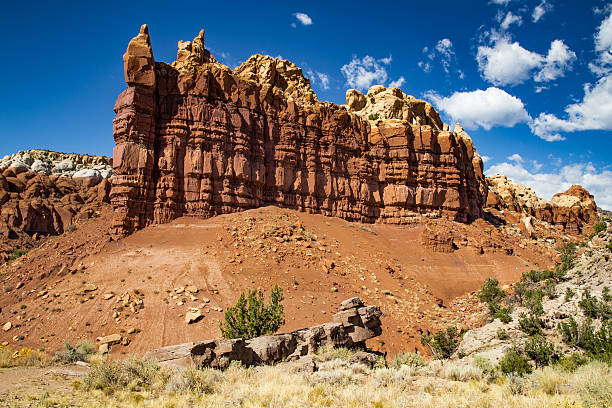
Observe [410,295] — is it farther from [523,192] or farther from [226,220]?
[523,192]

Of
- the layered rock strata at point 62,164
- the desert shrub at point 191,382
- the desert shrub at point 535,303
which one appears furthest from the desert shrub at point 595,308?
the layered rock strata at point 62,164

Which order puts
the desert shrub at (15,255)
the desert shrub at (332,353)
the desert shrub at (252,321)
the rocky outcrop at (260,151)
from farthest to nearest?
the desert shrub at (15,255)
the rocky outcrop at (260,151)
the desert shrub at (252,321)
the desert shrub at (332,353)

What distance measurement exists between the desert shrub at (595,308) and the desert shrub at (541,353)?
298 centimetres

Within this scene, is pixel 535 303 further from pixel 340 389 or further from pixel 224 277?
pixel 224 277

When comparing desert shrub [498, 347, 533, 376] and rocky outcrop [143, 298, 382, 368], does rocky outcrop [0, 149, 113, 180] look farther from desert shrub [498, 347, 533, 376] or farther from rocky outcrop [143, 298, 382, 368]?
desert shrub [498, 347, 533, 376]

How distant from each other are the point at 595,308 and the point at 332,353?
10.8 meters

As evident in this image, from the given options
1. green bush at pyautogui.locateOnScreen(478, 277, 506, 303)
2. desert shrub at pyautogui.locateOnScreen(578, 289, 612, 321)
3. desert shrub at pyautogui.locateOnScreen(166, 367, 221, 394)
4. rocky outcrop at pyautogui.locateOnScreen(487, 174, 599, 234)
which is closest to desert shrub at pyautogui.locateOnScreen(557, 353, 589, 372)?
desert shrub at pyautogui.locateOnScreen(578, 289, 612, 321)

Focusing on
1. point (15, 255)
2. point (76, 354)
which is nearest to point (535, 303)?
point (76, 354)

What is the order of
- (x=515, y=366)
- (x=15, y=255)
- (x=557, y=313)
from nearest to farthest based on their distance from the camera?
(x=515, y=366) → (x=557, y=313) → (x=15, y=255)

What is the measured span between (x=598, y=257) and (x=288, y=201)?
28.1 metres

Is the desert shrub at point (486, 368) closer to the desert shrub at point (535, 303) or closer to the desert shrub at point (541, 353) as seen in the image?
the desert shrub at point (541, 353)

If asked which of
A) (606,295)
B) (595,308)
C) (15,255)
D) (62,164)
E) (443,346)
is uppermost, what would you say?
(62,164)

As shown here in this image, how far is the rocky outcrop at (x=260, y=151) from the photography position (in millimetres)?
33031

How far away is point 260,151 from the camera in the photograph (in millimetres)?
40188
